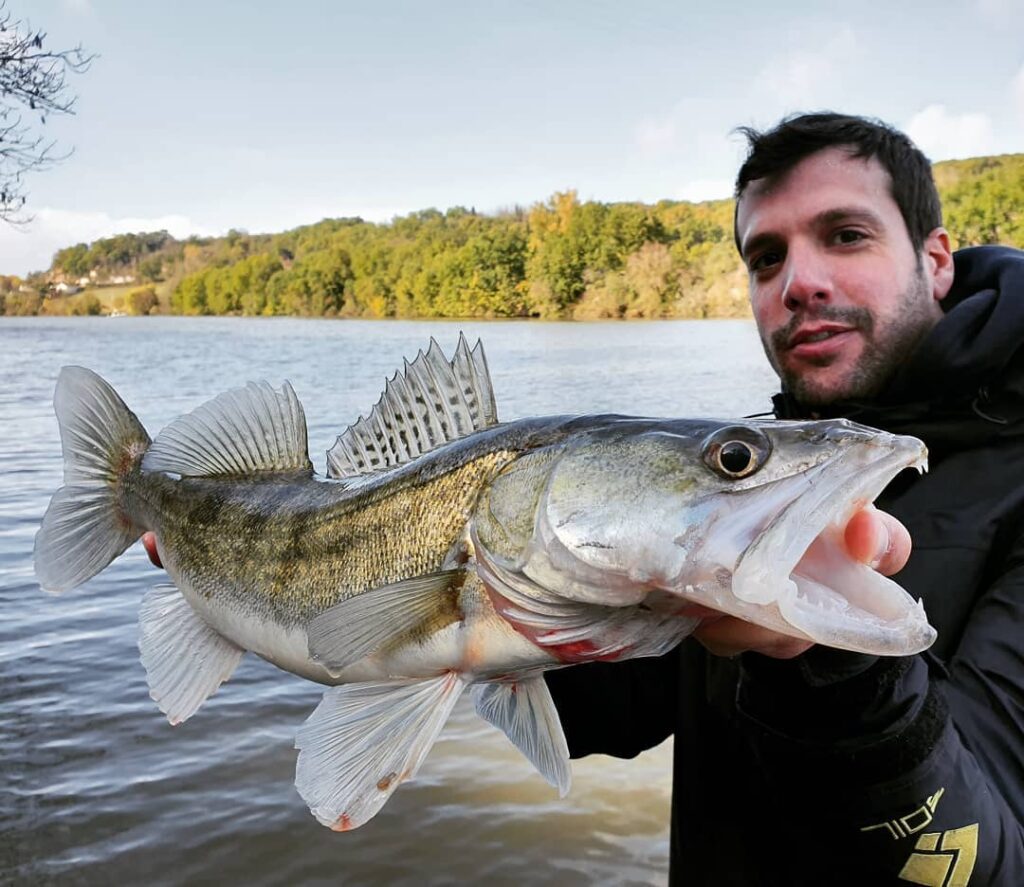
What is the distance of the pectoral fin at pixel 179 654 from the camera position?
9.00 feet

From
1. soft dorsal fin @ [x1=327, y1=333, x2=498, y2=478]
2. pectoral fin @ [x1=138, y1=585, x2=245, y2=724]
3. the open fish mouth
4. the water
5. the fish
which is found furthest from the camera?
the water

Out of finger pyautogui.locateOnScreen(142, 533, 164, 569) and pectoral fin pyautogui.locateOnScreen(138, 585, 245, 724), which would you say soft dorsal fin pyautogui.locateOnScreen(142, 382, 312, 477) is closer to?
finger pyautogui.locateOnScreen(142, 533, 164, 569)

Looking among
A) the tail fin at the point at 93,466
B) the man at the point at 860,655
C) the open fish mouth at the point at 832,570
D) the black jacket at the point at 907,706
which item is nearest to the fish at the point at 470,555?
the open fish mouth at the point at 832,570

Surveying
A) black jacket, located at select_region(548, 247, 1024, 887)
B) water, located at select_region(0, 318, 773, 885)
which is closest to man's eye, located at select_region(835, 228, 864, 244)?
black jacket, located at select_region(548, 247, 1024, 887)

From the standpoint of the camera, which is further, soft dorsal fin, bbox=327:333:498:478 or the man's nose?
the man's nose

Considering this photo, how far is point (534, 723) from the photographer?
201 centimetres

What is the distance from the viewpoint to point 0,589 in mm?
8008

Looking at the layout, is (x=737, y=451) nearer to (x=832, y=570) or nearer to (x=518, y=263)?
(x=832, y=570)

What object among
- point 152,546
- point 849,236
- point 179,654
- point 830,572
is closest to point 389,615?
point 830,572

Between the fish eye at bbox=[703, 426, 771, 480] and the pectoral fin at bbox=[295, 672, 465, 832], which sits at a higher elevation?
the fish eye at bbox=[703, 426, 771, 480]

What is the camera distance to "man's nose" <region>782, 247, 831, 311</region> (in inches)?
128

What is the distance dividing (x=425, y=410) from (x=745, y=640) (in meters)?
1.11

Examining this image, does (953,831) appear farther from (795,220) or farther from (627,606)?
(795,220)

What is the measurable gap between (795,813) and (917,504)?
118 cm
